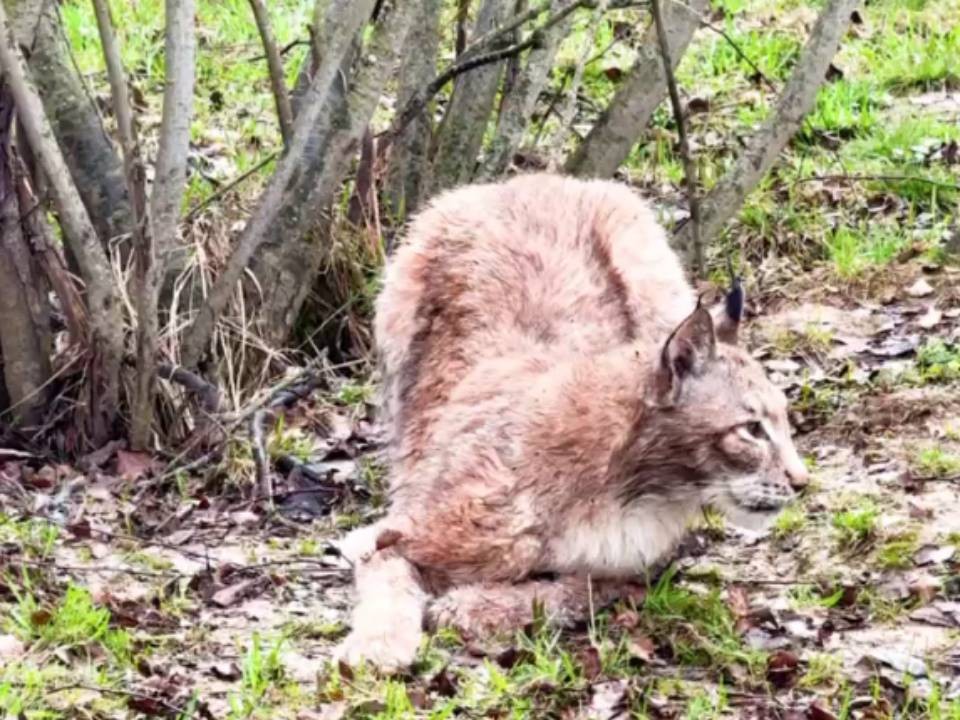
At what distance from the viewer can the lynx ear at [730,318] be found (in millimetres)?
5254

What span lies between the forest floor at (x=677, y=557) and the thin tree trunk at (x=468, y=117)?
98 cm

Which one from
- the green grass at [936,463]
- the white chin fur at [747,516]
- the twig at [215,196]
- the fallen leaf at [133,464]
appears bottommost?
the fallen leaf at [133,464]

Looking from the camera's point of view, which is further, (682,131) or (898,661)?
(682,131)

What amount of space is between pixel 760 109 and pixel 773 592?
481 cm

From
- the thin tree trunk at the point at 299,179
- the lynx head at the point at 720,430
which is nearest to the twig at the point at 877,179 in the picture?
the thin tree trunk at the point at 299,179

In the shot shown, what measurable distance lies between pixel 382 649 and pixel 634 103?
380 cm

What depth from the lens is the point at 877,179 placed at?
861 centimetres

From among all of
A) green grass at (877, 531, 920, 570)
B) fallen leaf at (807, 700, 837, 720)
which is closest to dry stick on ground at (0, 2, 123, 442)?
green grass at (877, 531, 920, 570)

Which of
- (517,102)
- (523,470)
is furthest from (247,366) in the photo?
(523,470)

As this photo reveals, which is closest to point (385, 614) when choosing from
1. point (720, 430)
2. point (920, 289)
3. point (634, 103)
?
point (720, 430)

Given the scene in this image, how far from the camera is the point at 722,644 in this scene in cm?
482

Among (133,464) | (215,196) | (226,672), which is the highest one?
(215,196)

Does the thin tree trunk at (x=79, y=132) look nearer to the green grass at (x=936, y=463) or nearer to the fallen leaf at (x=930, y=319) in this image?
the green grass at (x=936, y=463)

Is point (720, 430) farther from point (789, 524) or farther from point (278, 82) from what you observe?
point (278, 82)
